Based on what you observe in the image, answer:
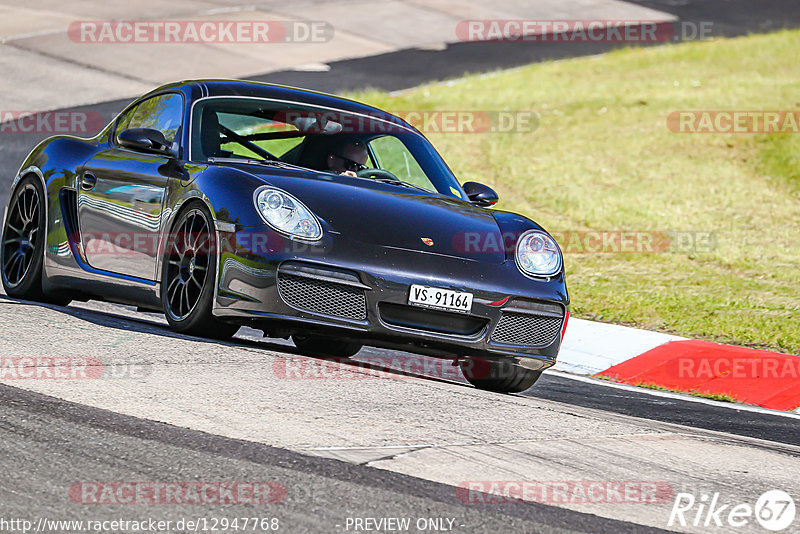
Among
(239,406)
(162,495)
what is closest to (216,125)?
(239,406)

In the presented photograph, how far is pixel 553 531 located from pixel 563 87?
18.6 meters

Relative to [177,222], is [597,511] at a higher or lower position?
lower

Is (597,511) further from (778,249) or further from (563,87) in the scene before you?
(563,87)

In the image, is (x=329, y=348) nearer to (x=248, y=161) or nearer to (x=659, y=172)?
(x=248, y=161)

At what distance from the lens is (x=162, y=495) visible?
3.60m

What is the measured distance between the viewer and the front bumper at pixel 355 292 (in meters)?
5.71

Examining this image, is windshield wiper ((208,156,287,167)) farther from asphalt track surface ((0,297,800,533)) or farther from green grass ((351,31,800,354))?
green grass ((351,31,800,354))

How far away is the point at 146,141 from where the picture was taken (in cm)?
654
